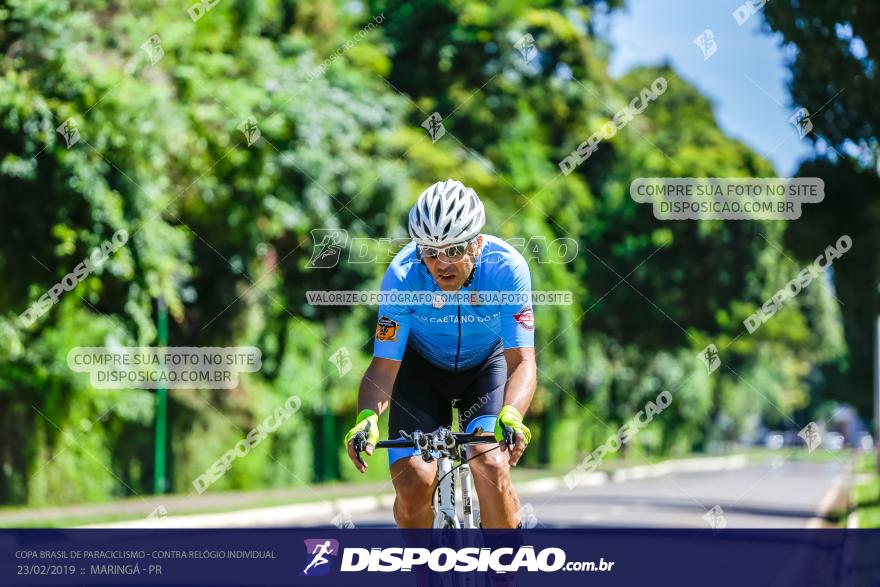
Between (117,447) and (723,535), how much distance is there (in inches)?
498

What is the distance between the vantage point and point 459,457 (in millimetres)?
5863

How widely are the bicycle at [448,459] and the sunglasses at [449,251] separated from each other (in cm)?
77

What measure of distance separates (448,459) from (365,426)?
50cm

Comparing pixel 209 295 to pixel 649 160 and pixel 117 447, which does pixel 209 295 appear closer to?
pixel 117 447

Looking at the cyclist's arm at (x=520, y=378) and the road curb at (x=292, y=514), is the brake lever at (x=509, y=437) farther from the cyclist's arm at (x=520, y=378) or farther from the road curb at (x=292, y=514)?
the road curb at (x=292, y=514)

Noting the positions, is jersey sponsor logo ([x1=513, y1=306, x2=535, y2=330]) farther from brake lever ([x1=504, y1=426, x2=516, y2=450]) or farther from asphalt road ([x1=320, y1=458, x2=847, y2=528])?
asphalt road ([x1=320, y1=458, x2=847, y2=528])

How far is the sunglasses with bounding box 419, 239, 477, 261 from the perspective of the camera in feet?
19.4

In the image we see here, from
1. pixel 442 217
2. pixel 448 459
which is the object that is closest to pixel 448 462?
pixel 448 459

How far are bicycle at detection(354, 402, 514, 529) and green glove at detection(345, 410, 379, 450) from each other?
2cm

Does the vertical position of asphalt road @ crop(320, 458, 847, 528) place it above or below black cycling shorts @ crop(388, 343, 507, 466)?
above

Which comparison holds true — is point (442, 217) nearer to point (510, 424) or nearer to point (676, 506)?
point (510, 424)

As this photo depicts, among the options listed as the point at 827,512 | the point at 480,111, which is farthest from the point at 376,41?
the point at 827,512

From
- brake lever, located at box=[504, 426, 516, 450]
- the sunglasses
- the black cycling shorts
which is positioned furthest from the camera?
the black cycling shorts

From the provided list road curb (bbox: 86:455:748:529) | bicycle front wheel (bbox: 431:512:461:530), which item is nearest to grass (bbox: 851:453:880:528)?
road curb (bbox: 86:455:748:529)
